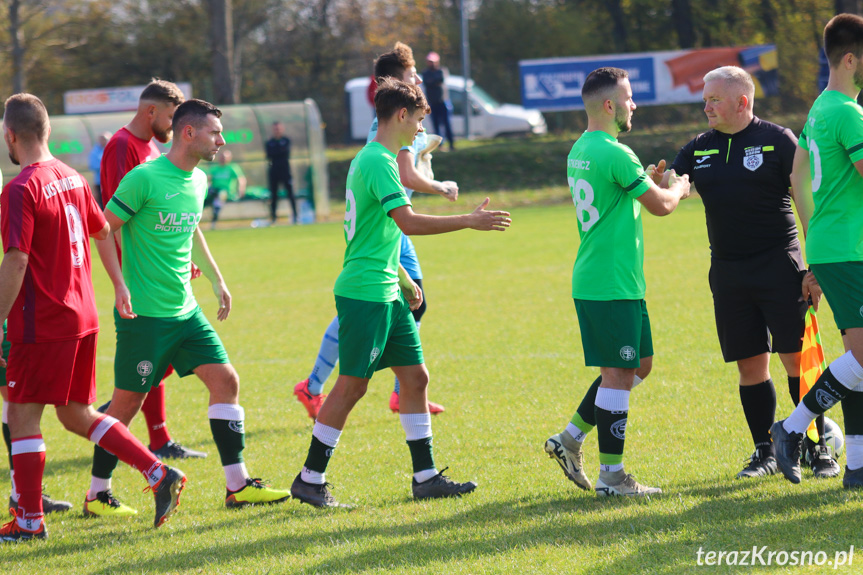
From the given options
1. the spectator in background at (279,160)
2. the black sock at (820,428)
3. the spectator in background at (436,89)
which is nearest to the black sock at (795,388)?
the black sock at (820,428)

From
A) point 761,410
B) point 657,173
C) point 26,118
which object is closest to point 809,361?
point 761,410

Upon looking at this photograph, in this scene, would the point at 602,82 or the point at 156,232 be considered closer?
the point at 602,82

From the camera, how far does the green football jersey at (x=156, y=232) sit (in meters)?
4.84

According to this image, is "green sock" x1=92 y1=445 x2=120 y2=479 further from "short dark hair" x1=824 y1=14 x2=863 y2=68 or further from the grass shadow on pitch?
"short dark hair" x1=824 y1=14 x2=863 y2=68

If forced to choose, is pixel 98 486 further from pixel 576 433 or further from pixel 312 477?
pixel 576 433

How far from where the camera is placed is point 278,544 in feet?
13.8

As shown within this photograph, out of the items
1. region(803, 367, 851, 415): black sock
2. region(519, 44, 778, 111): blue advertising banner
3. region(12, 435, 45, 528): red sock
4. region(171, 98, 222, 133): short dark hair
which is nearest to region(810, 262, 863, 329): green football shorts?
region(803, 367, 851, 415): black sock

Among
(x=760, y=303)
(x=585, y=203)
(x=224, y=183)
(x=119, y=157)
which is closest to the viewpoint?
(x=585, y=203)

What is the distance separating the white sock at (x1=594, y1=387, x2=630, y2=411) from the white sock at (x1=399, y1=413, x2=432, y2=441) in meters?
0.95

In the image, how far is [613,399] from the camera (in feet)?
15.0

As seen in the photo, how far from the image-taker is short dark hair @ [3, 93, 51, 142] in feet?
14.7

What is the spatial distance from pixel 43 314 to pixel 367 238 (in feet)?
5.21

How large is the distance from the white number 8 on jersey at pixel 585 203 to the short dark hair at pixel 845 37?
1274mm

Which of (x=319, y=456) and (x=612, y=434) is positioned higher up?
(x=612, y=434)
